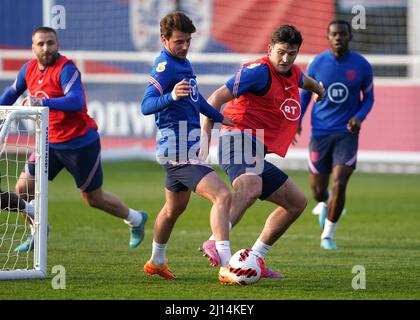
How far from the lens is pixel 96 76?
22375 mm

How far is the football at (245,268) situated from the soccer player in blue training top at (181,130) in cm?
6

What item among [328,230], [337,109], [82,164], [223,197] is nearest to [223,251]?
[223,197]

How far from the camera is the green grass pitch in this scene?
7.92 metres

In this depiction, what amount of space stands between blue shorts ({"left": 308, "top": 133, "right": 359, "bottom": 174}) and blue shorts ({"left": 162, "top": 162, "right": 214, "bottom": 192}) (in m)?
3.71

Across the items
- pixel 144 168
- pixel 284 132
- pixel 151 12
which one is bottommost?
pixel 144 168

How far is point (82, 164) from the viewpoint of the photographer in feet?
34.9

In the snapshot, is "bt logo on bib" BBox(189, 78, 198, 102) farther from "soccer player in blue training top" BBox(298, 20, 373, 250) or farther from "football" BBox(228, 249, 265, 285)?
"soccer player in blue training top" BBox(298, 20, 373, 250)

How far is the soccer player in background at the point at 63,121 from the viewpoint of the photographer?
1009cm

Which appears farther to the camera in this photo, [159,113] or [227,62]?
[227,62]

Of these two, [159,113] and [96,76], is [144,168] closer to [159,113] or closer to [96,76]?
[96,76]

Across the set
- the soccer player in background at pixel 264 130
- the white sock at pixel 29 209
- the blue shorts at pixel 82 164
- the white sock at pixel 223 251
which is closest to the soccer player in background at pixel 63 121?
the blue shorts at pixel 82 164
